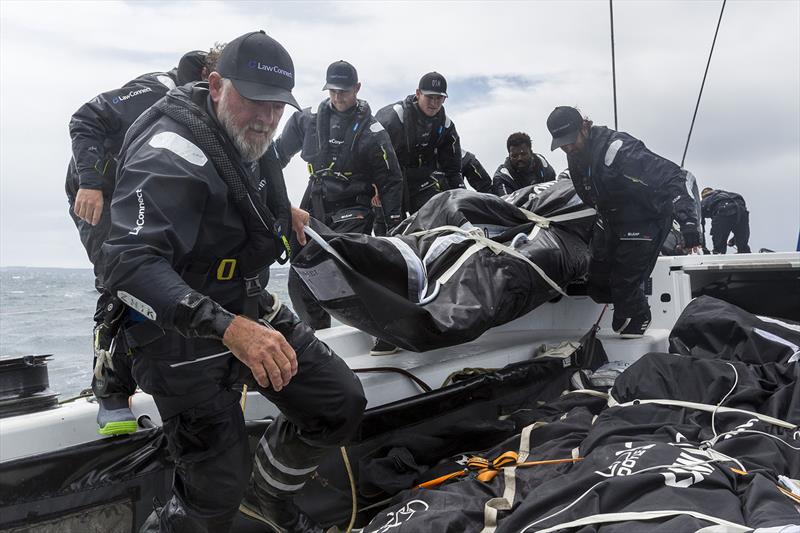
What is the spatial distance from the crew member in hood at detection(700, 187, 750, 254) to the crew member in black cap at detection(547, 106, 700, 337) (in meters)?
7.00

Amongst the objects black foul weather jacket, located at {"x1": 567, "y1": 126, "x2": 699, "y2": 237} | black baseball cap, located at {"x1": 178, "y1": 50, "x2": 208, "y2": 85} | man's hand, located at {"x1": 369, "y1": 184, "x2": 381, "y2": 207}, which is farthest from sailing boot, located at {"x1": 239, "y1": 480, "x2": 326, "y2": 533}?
man's hand, located at {"x1": 369, "y1": 184, "x2": 381, "y2": 207}

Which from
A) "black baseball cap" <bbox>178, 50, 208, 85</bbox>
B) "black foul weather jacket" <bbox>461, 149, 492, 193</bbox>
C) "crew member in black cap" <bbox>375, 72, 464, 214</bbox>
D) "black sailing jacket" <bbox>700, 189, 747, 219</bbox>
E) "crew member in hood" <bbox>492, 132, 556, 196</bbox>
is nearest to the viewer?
"black baseball cap" <bbox>178, 50, 208, 85</bbox>

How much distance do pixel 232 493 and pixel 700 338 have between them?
2.37 metres

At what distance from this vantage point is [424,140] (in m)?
5.52

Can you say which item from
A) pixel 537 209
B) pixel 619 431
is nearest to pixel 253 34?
pixel 619 431

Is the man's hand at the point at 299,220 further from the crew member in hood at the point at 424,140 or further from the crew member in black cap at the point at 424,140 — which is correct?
the crew member in black cap at the point at 424,140

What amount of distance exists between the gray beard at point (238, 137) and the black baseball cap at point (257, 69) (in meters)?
0.08

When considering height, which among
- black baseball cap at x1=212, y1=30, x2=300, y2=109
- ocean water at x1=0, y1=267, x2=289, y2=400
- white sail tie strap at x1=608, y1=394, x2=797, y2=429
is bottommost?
ocean water at x1=0, y1=267, x2=289, y2=400

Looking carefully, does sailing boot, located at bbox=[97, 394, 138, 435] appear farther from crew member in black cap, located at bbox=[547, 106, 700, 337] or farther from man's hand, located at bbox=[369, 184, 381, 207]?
man's hand, located at bbox=[369, 184, 381, 207]

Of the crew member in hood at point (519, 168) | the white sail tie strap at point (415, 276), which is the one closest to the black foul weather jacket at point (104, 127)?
the white sail tie strap at point (415, 276)

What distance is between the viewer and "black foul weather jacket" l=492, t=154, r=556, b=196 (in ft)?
21.6

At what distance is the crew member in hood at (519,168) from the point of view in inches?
253

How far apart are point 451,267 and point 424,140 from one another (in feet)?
8.37

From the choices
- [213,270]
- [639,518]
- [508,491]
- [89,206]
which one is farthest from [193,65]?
[639,518]
